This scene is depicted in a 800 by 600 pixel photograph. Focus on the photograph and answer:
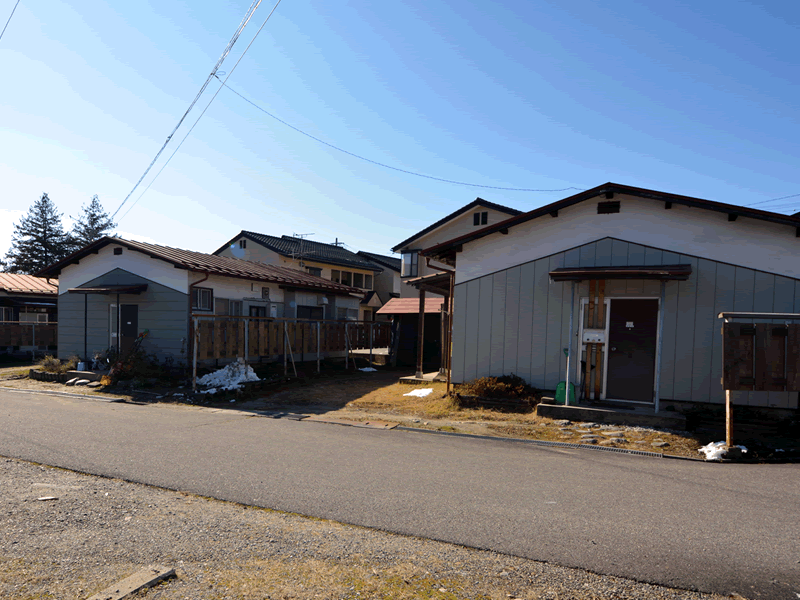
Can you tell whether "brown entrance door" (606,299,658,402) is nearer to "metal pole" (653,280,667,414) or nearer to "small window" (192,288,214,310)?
"metal pole" (653,280,667,414)

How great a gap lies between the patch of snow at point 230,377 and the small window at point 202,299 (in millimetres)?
2602

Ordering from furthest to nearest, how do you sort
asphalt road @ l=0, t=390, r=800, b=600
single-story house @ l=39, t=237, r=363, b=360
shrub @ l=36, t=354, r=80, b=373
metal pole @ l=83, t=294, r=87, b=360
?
metal pole @ l=83, t=294, r=87, b=360 → shrub @ l=36, t=354, r=80, b=373 → single-story house @ l=39, t=237, r=363, b=360 → asphalt road @ l=0, t=390, r=800, b=600

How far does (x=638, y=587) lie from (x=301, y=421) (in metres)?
7.73

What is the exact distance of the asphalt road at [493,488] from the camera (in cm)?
417

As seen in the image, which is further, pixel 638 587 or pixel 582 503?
pixel 582 503

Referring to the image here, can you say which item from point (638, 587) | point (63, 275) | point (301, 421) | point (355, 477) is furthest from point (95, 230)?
point (638, 587)

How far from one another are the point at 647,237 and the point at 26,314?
27.4 meters

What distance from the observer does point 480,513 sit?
5.04 m

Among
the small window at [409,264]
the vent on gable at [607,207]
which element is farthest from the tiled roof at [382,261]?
the vent on gable at [607,207]

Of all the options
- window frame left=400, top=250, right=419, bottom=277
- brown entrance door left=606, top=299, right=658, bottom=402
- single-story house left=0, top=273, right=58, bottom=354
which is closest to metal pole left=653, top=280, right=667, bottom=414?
brown entrance door left=606, top=299, right=658, bottom=402

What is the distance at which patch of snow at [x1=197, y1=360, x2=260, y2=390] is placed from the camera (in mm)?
14186

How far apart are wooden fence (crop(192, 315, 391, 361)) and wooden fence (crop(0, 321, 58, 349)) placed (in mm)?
12034

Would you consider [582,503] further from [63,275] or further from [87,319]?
[63,275]

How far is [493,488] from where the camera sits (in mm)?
5895
